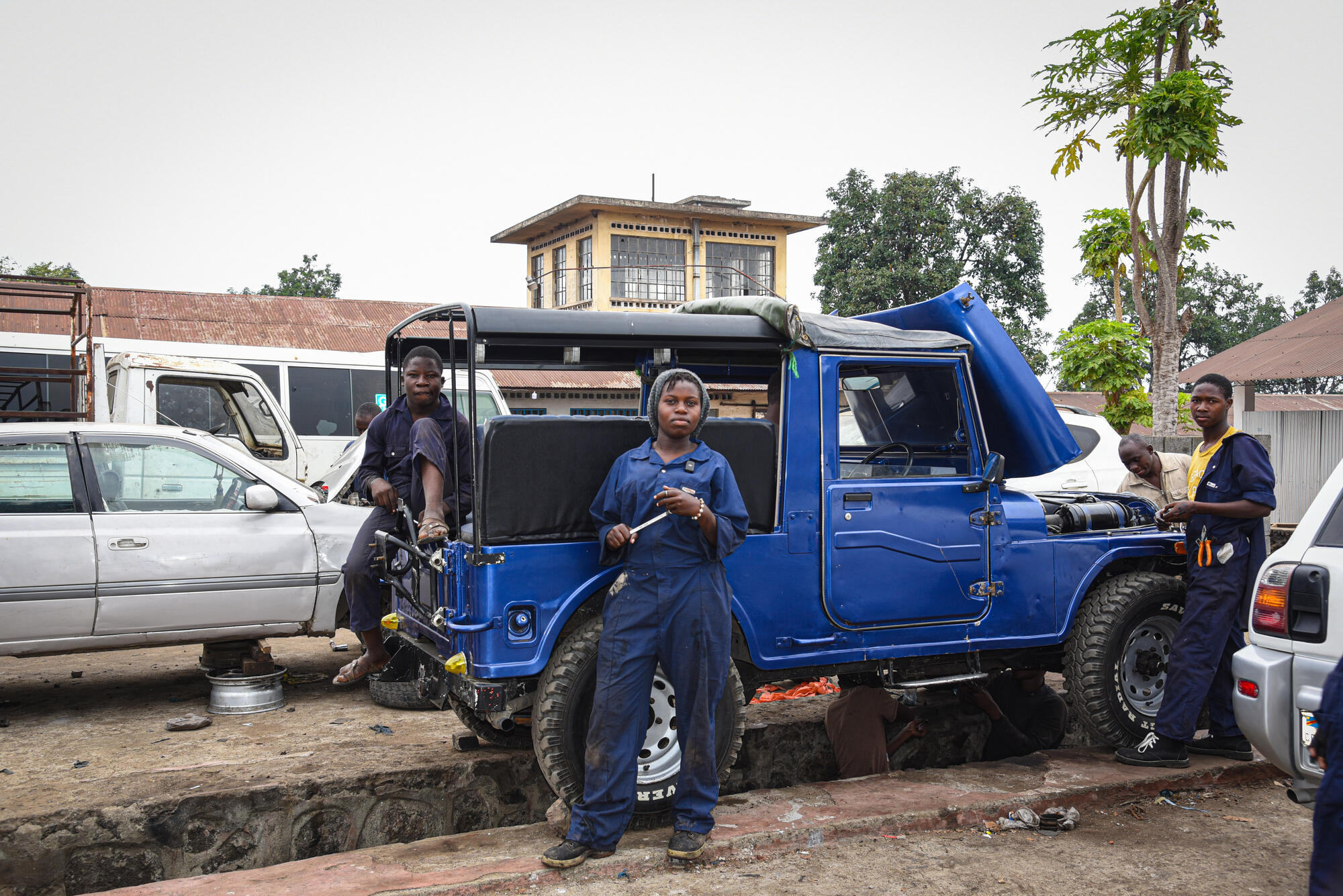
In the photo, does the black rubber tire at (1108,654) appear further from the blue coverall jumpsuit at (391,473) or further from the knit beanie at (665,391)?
the blue coverall jumpsuit at (391,473)

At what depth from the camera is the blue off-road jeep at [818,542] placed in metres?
4.12

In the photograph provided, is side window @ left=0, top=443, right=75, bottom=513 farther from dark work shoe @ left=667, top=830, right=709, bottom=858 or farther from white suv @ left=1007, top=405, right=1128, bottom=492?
white suv @ left=1007, top=405, right=1128, bottom=492

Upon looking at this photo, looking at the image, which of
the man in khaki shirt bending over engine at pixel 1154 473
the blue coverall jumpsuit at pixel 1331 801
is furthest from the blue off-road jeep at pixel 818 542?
the blue coverall jumpsuit at pixel 1331 801

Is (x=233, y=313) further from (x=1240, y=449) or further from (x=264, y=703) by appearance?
(x=1240, y=449)

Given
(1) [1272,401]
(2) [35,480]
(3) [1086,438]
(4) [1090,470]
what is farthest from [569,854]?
(1) [1272,401]

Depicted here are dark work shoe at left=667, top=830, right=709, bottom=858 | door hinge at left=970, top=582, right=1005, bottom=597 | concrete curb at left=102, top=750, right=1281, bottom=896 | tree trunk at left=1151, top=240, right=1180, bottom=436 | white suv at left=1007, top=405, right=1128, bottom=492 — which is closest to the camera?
concrete curb at left=102, top=750, right=1281, bottom=896

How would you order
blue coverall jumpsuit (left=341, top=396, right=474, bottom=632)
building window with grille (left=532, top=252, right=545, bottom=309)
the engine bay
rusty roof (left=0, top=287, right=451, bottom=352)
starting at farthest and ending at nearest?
building window with grille (left=532, top=252, right=545, bottom=309) → rusty roof (left=0, top=287, right=451, bottom=352) → the engine bay → blue coverall jumpsuit (left=341, top=396, right=474, bottom=632)

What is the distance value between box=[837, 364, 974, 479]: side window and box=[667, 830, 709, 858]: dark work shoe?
72.4 inches

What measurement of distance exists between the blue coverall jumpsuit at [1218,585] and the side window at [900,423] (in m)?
1.26

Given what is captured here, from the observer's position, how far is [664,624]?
12.7ft

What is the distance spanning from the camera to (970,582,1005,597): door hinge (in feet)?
16.5

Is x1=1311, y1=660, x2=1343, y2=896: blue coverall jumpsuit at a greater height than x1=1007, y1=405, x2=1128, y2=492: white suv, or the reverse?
x1=1007, y1=405, x2=1128, y2=492: white suv

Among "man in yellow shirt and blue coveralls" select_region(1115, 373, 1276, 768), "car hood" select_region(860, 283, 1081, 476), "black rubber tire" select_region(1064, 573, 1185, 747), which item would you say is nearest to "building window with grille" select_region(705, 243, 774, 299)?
"car hood" select_region(860, 283, 1081, 476)

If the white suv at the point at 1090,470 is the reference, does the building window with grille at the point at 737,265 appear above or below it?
above
